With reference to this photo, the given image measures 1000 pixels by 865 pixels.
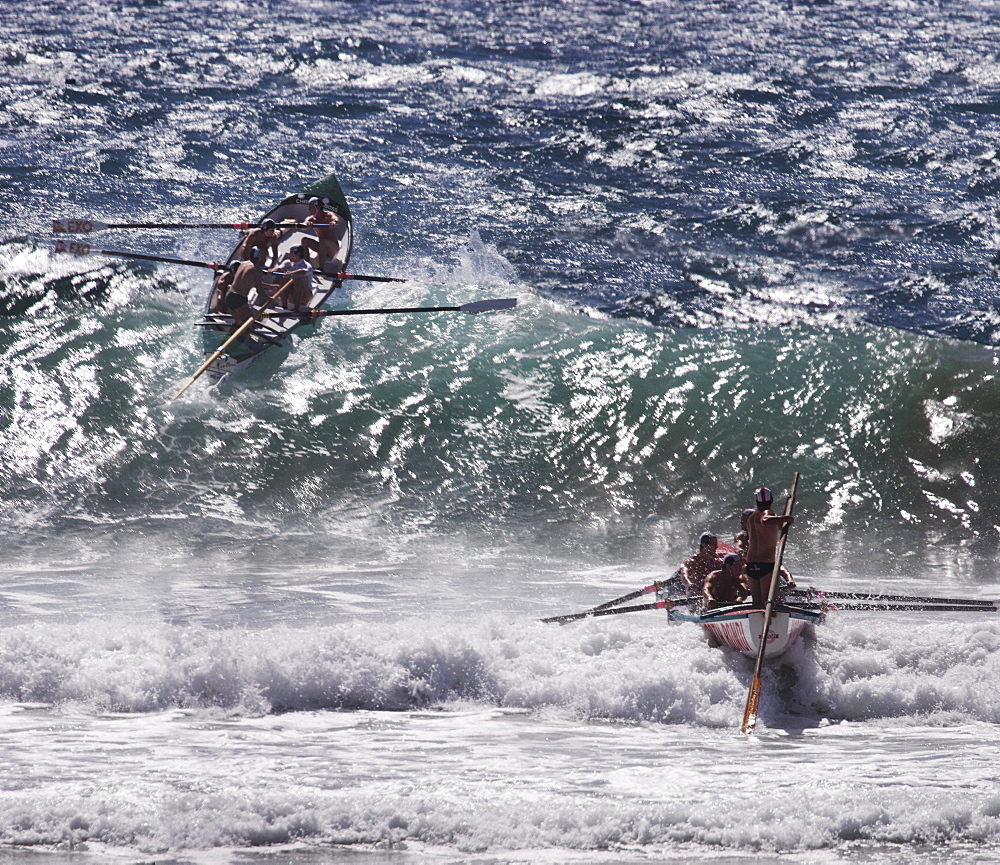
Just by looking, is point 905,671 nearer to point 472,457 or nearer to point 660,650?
point 660,650

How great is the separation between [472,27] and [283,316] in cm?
2162

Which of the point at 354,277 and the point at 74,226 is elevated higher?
the point at 74,226

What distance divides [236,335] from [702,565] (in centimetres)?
783

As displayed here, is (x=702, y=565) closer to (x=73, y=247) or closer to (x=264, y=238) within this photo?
(x=264, y=238)

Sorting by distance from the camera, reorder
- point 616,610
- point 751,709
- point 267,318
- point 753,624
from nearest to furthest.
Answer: point 751,709
point 753,624
point 616,610
point 267,318

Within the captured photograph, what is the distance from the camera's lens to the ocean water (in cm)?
772

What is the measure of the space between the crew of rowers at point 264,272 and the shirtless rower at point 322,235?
0.7 inches

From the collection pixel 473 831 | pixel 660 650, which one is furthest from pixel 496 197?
pixel 473 831

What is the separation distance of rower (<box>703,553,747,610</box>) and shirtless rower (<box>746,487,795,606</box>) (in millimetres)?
119

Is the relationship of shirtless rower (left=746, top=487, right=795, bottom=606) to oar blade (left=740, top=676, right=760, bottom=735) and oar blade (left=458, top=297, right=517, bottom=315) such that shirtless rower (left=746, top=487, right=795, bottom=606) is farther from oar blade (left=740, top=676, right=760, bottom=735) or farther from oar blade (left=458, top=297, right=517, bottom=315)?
oar blade (left=458, top=297, right=517, bottom=315)

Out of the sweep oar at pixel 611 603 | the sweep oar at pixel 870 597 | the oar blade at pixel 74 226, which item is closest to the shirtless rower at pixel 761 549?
the sweep oar at pixel 870 597

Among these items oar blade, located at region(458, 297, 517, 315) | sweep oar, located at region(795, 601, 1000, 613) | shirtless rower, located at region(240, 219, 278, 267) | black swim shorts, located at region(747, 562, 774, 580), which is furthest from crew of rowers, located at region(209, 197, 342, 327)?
sweep oar, located at region(795, 601, 1000, 613)

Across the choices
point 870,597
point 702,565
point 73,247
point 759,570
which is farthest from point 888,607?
point 73,247

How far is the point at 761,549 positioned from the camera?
9891mm
